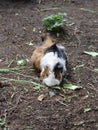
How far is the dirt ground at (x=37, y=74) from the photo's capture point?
3.40 meters

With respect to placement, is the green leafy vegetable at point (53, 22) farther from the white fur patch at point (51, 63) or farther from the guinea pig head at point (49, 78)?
the guinea pig head at point (49, 78)

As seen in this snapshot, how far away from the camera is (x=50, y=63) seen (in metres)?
3.96

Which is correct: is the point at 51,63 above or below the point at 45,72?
above

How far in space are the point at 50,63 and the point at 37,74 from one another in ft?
1.15

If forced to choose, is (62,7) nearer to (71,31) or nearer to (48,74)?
(71,31)

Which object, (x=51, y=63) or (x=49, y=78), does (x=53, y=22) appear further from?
(x=49, y=78)

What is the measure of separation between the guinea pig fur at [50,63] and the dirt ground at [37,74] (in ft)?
0.36

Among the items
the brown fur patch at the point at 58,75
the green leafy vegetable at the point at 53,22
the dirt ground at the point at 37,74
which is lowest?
the dirt ground at the point at 37,74

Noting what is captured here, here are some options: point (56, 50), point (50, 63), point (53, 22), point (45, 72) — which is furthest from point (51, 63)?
point (53, 22)

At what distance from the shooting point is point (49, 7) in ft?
22.1

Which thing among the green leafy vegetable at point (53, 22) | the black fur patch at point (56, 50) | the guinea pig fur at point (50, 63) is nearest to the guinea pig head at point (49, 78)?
the guinea pig fur at point (50, 63)

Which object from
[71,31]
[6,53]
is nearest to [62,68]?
[6,53]

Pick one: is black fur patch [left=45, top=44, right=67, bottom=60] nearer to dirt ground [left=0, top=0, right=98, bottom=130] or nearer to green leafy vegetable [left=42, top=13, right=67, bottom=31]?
dirt ground [left=0, top=0, right=98, bottom=130]

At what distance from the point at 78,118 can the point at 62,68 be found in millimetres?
757
